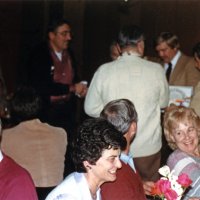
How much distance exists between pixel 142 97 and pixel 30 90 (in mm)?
795

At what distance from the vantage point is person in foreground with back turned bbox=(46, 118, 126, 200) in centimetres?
222

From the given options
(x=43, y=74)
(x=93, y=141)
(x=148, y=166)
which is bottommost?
(x=148, y=166)

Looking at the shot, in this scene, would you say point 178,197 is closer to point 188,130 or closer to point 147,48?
point 188,130

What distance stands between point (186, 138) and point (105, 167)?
0.91 m

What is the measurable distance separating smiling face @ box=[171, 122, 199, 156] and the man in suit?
5.23ft

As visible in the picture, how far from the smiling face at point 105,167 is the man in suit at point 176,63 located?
2.46 m

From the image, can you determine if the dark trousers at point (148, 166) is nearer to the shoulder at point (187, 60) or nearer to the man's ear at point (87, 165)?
the shoulder at point (187, 60)

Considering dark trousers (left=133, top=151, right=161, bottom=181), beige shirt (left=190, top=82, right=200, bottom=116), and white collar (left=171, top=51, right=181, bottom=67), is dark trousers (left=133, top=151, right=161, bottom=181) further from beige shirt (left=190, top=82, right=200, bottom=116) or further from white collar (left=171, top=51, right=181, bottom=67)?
white collar (left=171, top=51, right=181, bottom=67)

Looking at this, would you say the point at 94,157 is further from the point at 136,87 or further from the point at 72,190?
the point at 136,87

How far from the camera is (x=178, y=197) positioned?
2285mm

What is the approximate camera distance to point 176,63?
477 centimetres

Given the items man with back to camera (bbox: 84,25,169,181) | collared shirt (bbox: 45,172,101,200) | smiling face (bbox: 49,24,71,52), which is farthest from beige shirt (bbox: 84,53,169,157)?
collared shirt (bbox: 45,172,101,200)

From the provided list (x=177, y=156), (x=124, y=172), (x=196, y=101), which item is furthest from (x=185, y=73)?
(x=124, y=172)

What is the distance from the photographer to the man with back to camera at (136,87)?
3686 mm
